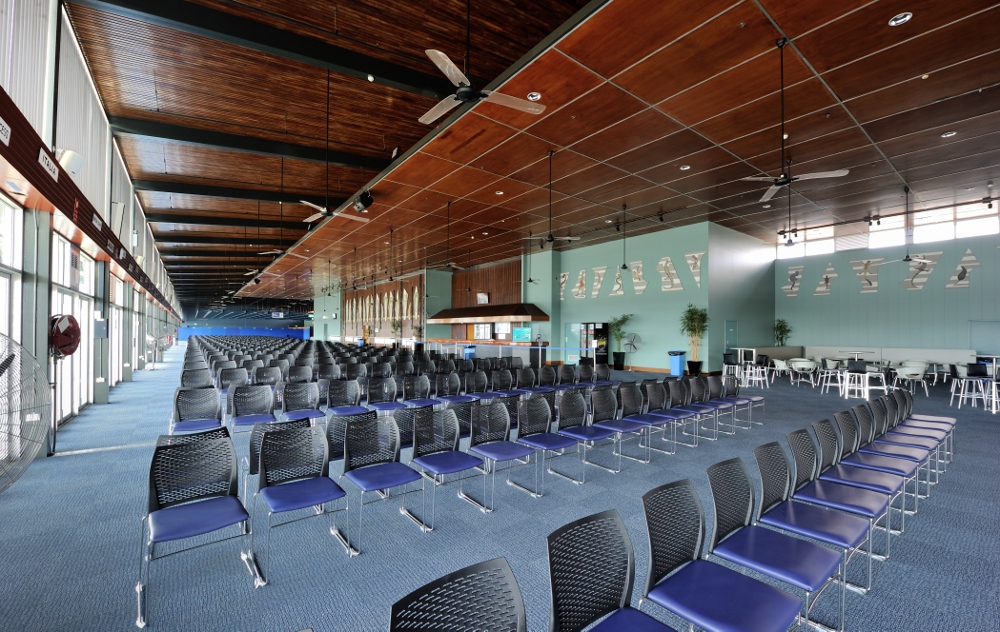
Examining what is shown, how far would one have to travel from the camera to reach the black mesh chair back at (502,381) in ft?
25.2

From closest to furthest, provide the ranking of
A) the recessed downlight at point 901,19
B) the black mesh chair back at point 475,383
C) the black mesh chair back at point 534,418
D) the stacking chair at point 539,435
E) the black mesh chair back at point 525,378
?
the stacking chair at point 539,435 < the recessed downlight at point 901,19 < the black mesh chair back at point 534,418 < the black mesh chair back at point 475,383 < the black mesh chair back at point 525,378

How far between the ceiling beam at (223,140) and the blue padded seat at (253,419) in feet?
16.4

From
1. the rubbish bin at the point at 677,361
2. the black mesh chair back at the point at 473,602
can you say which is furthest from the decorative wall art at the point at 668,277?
the black mesh chair back at the point at 473,602

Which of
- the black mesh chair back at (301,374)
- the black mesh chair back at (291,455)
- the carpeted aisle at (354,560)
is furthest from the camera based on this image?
the black mesh chair back at (301,374)

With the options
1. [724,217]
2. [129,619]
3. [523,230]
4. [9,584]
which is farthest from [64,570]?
[724,217]

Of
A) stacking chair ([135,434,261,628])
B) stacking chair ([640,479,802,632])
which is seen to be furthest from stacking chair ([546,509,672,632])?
stacking chair ([135,434,261,628])

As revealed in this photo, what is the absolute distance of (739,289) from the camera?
15.2m

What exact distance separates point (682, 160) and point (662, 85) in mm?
2981

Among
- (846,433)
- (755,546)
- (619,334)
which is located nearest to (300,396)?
(755,546)

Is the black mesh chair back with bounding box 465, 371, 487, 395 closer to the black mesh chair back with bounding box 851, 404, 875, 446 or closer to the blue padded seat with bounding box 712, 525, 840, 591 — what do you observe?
the black mesh chair back with bounding box 851, 404, 875, 446

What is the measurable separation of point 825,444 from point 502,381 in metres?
4.99

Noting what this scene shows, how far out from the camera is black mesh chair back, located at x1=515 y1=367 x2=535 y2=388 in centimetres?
804

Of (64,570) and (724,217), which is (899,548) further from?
(724,217)

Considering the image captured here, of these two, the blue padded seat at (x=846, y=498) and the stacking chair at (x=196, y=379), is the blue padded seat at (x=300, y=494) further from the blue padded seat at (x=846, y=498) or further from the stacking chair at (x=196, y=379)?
the stacking chair at (x=196, y=379)
